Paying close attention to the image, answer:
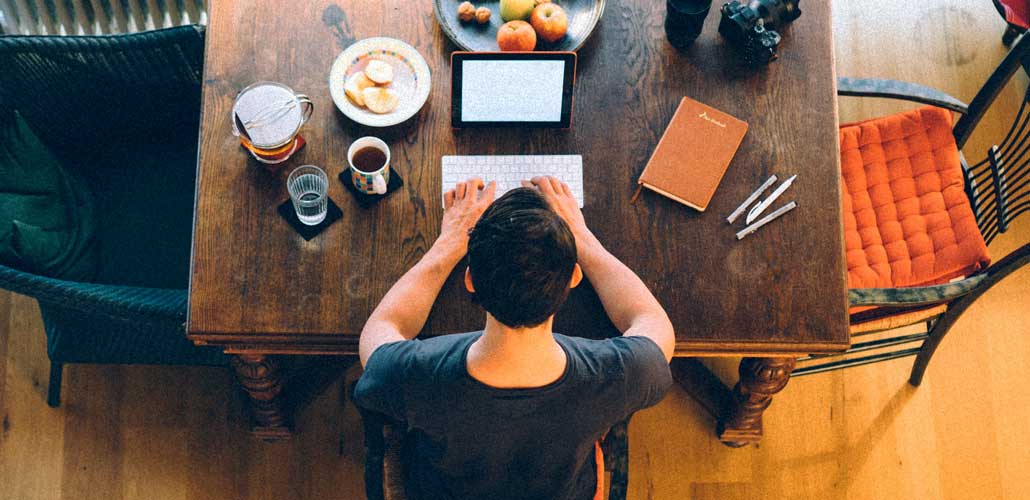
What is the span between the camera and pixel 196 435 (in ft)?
7.65

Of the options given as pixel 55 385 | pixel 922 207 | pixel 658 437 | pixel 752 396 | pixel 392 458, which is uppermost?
pixel 922 207

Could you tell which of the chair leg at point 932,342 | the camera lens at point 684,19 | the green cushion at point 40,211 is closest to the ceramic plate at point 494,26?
the camera lens at point 684,19

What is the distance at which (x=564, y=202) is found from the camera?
1.62 metres

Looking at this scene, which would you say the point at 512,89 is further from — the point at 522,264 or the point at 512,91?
the point at 522,264

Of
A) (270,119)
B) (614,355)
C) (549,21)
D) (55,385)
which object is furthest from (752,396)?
(55,385)

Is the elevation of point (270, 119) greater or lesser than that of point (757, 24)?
lesser

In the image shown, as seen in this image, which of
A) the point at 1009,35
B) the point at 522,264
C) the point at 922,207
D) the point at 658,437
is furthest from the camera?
the point at 1009,35

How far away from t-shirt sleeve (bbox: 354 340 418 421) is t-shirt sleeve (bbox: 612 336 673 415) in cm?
35

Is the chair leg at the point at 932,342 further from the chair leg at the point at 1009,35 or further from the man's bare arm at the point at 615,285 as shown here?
the chair leg at the point at 1009,35

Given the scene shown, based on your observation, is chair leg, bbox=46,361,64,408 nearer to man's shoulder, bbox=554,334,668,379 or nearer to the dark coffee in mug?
the dark coffee in mug

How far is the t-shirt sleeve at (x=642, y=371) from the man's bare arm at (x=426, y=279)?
36cm

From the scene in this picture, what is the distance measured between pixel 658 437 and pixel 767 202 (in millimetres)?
942

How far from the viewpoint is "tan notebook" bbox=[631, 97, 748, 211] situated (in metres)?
1.67

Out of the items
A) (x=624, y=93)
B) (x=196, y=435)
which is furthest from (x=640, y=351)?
(x=196, y=435)
